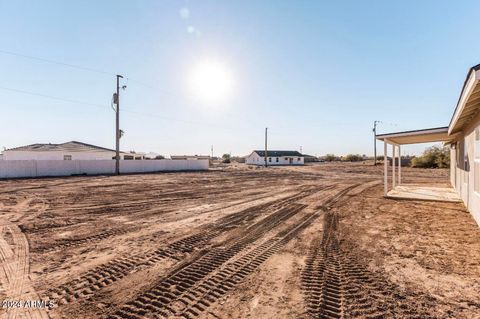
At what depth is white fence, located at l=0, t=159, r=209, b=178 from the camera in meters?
21.9

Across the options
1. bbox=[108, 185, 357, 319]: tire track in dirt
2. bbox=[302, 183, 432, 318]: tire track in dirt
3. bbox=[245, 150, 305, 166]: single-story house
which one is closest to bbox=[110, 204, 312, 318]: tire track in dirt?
bbox=[108, 185, 357, 319]: tire track in dirt

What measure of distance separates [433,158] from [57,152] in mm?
49489

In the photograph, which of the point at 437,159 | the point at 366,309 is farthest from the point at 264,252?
the point at 437,159

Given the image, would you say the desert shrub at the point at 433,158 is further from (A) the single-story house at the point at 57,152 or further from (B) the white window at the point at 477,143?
(A) the single-story house at the point at 57,152

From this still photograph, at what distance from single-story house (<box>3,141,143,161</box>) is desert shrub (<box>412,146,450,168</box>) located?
44.0 m

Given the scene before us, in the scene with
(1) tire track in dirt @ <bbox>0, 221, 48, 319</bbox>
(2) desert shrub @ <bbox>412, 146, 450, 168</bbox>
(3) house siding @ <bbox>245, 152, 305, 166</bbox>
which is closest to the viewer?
(1) tire track in dirt @ <bbox>0, 221, 48, 319</bbox>

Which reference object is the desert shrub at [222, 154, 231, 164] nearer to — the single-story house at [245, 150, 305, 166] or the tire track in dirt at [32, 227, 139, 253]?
the single-story house at [245, 150, 305, 166]

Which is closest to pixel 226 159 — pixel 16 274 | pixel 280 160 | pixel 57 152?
pixel 280 160

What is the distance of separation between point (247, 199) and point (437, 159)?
35478 millimetres

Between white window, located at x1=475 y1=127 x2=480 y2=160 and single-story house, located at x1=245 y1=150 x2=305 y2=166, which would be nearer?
white window, located at x1=475 y1=127 x2=480 y2=160

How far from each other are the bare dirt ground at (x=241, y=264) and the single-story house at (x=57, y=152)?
27557 mm

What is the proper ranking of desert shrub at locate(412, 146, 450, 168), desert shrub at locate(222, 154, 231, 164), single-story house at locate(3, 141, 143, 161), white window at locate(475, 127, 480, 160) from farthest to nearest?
desert shrub at locate(222, 154, 231, 164) < desert shrub at locate(412, 146, 450, 168) < single-story house at locate(3, 141, 143, 161) < white window at locate(475, 127, 480, 160)

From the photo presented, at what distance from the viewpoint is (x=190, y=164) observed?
36.5m

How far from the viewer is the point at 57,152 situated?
31000mm
